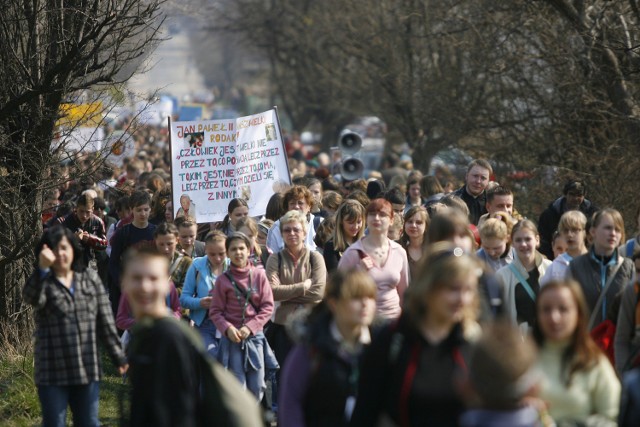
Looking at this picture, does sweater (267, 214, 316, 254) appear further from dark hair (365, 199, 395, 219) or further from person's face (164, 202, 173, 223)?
person's face (164, 202, 173, 223)

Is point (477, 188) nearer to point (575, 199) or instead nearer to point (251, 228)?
point (575, 199)

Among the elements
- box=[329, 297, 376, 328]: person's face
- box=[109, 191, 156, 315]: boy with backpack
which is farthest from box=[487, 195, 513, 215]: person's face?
box=[329, 297, 376, 328]: person's face

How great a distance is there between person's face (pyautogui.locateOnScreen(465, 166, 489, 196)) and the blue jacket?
3.42 m

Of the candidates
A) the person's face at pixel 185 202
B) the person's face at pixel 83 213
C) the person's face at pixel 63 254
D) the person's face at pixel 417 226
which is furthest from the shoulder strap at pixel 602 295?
the person's face at pixel 185 202

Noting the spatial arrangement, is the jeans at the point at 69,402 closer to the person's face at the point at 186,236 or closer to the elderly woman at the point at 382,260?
the elderly woman at the point at 382,260

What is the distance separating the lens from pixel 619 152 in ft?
52.5

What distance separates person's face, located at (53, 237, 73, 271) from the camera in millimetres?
6977

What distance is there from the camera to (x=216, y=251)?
9.17 metres

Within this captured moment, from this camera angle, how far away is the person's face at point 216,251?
9.17 m

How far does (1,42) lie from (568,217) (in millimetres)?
5030

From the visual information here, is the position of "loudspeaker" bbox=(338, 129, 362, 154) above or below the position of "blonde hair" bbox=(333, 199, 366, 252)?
above

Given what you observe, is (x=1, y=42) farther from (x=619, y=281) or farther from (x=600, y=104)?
(x=600, y=104)

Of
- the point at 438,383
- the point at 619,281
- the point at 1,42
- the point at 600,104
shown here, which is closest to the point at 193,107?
the point at 600,104

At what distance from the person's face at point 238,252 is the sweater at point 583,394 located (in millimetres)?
3953
